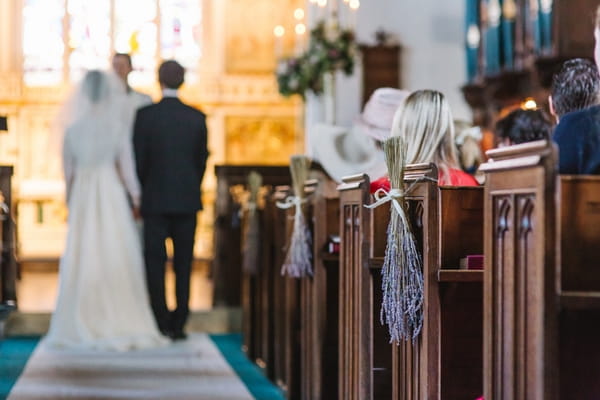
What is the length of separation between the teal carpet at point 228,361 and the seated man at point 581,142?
251cm

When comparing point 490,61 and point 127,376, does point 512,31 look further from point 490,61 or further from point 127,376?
point 127,376

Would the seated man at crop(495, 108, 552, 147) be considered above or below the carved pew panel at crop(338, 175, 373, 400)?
above

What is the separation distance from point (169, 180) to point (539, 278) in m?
4.73

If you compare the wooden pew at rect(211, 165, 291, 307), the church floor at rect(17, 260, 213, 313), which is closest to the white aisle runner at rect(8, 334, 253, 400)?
the wooden pew at rect(211, 165, 291, 307)

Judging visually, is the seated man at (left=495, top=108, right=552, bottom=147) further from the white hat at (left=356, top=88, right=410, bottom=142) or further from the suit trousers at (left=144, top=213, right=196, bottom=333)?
the suit trousers at (left=144, top=213, right=196, bottom=333)

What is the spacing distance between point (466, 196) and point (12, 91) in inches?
460

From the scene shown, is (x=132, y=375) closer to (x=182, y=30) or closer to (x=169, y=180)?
(x=169, y=180)

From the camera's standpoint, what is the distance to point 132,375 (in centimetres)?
582

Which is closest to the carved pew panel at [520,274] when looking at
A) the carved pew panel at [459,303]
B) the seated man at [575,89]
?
the carved pew panel at [459,303]

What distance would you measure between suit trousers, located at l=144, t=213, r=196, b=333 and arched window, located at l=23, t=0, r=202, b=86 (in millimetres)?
8213

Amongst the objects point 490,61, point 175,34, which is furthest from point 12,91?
point 490,61

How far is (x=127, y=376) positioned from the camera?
5785 mm

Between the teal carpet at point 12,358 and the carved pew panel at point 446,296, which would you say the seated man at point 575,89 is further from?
the teal carpet at point 12,358

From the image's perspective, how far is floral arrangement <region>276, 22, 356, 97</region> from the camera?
10891mm
